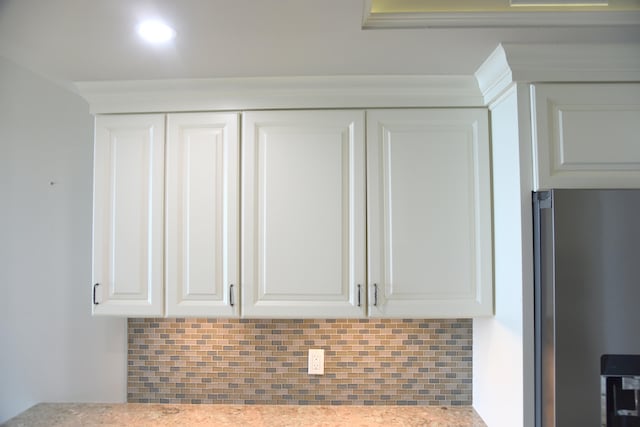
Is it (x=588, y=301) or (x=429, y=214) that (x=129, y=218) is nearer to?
(x=429, y=214)

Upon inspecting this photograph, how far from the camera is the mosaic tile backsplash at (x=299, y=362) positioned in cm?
181

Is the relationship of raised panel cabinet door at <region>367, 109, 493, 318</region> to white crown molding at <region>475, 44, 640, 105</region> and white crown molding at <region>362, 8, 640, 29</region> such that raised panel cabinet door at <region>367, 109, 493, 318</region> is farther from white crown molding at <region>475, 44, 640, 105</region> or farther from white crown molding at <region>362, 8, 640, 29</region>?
white crown molding at <region>362, 8, 640, 29</region>

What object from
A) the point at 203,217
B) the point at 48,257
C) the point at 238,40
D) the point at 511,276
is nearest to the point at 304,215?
the point at 203,217

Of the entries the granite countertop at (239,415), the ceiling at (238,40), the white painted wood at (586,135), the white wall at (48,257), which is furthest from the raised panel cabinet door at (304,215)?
the white wall at (48,257)

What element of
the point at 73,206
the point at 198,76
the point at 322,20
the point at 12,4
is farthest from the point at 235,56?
the point at 73,206

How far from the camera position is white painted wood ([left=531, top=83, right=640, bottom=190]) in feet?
4.09

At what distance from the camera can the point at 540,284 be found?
1220mm

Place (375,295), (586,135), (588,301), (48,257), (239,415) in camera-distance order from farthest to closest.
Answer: (48,257), (239,415), (375,295), (586,135), (588,301)

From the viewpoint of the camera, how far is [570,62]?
1.28 meters

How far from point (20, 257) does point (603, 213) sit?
7.71 feet

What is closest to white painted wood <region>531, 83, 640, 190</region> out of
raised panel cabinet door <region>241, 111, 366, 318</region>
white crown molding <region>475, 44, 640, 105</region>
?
white crown molding <region>475, 44, 640, 105</region>

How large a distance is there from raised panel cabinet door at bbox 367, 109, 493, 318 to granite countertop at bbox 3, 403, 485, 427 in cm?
52

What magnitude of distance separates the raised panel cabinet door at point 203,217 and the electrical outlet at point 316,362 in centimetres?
50

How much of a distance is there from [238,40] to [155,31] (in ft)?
0.84
